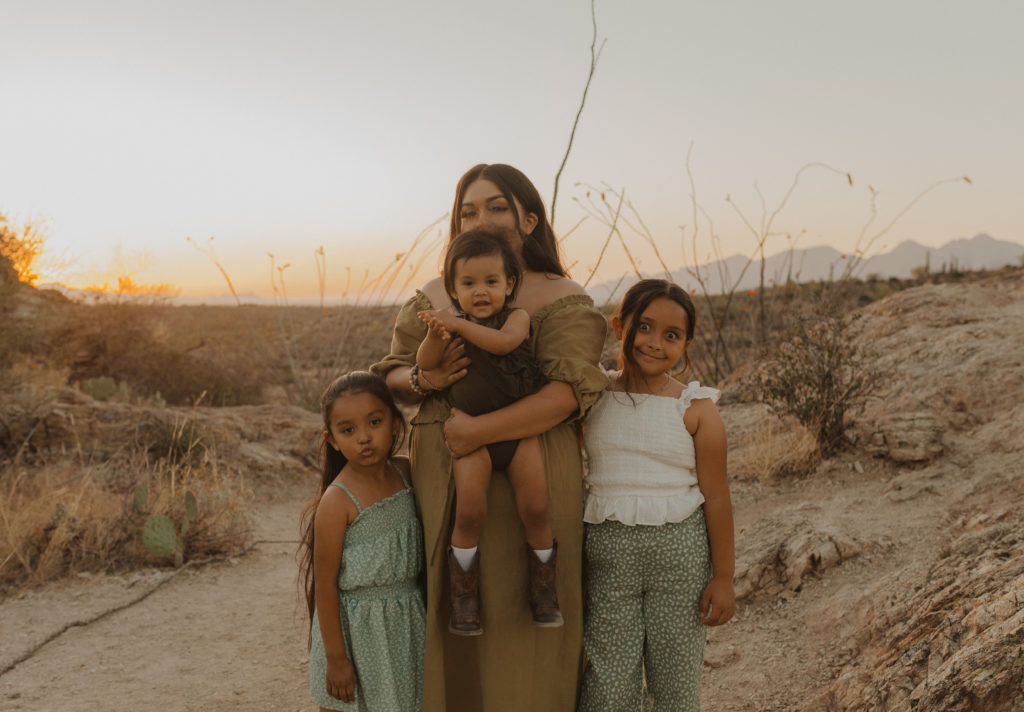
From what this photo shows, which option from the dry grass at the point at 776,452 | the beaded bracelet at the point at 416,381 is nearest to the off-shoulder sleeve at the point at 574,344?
the beaded bracelet at the point at 416,381

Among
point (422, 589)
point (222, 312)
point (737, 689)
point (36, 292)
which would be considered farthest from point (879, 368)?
point (222, 312)

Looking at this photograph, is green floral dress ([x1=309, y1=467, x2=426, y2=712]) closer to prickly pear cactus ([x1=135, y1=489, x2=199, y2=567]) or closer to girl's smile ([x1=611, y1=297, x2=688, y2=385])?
girl's smile ([x1=611, y1=297, x2=688, y2=385])

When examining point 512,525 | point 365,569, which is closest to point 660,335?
point 512,525

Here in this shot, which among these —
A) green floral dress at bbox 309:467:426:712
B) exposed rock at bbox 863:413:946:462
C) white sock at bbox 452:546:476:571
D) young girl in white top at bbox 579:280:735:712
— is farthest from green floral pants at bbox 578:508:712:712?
exposed rock at bbox 863:413:946:462

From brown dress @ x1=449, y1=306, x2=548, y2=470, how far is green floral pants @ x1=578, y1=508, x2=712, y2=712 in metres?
0.40

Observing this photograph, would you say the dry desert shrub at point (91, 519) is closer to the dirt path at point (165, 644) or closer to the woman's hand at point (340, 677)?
the dirt path at point (165, 644)

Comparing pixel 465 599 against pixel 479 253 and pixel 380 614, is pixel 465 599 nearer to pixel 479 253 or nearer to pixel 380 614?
pixel 380 614

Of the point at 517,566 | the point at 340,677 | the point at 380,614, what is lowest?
the point at 340,677

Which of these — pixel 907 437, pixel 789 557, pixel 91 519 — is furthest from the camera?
pixel 91 519

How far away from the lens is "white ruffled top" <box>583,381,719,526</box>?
2131 millimetres

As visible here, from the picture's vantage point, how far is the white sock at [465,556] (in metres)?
2.14

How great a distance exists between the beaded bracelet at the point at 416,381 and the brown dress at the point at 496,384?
0.51 feet

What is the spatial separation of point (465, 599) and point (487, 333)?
787 millimetres

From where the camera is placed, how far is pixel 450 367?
7.18ft
